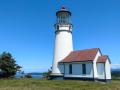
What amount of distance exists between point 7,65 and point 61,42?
422 inches

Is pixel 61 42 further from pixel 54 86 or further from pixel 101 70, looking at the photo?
pixel 54 86

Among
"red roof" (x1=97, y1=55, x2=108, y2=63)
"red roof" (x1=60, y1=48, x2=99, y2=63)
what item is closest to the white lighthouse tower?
"red roof" (x1=60, y1=48, x2=99, y2=63)

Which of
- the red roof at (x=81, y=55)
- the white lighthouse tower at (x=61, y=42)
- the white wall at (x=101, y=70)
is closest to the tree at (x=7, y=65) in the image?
the white lighthouse tower at (x=61, y=42)

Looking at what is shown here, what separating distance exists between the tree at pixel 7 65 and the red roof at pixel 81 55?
379 inches

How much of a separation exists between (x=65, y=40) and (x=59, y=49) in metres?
1.94

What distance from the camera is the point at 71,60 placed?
31109mm

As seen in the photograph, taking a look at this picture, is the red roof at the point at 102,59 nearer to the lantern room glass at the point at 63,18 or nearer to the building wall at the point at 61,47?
A: the building wall at the point at 61,47

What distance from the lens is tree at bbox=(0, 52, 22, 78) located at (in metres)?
34.1

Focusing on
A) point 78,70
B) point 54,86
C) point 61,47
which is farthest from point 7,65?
point 54,86

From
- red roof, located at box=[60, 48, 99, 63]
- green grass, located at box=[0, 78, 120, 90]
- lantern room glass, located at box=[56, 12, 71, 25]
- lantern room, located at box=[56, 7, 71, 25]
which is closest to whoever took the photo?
green grass, located at box=[0, 78, 120, 90]

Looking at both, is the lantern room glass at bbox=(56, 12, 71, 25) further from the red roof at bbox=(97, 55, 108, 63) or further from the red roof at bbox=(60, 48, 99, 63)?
the red roof at bbox=(97, 55, 108, 63)

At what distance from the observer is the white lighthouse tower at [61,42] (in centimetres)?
3319

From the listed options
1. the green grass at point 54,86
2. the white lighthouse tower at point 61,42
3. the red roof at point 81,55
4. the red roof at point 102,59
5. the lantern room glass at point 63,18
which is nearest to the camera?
the green grass at point 54,86

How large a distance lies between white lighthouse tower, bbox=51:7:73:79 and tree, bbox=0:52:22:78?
7613 mm
